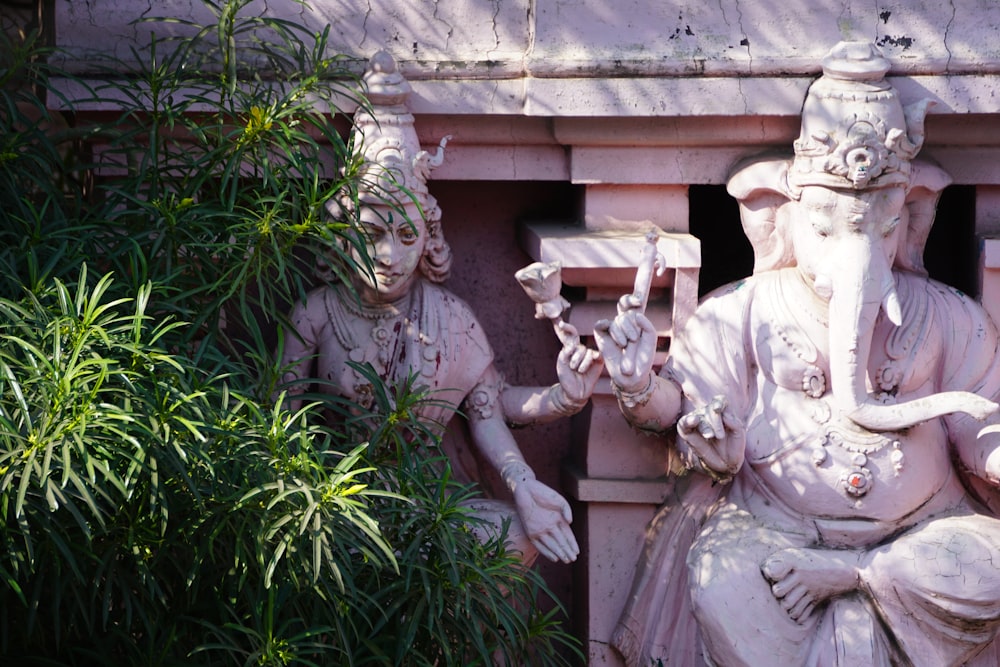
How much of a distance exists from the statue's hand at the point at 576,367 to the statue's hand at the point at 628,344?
6cm

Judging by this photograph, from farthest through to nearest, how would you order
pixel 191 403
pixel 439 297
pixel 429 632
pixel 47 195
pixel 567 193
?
pixel 567 193, pixel 439 297, pixel 47 195, pixel 429 632, pixel 191 403

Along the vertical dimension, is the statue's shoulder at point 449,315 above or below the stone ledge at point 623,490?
above

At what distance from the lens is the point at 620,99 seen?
12.6 feet

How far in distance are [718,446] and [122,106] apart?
152 centimetres

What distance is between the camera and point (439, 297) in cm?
399

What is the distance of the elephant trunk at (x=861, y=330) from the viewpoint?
3.70m

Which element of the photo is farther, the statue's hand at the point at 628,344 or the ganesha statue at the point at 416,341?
the ganesha statue at the point at 416,341

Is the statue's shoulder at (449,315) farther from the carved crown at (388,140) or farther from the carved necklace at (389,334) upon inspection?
the carved crown at (388,140)

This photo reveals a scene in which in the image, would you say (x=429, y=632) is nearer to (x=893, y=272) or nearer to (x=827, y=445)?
(x=827, y=445)

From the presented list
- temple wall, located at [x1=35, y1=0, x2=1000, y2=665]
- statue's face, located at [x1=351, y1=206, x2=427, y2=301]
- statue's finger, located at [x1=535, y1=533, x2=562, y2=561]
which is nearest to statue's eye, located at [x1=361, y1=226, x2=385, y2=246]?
statue's face, located at [x1=351, y1=206, x2=427, y2=301]

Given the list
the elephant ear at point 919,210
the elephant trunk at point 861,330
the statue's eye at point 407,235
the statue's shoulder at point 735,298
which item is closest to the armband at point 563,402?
the statue's shoulder at point 735,298

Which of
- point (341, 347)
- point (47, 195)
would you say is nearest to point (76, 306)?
point (47, 195)

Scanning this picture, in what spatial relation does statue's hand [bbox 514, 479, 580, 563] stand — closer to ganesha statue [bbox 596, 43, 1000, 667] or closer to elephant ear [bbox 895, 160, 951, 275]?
ganesha statue [bbox 596, 43, 1000, 667]

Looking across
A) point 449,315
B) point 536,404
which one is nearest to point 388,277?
point 449,315
